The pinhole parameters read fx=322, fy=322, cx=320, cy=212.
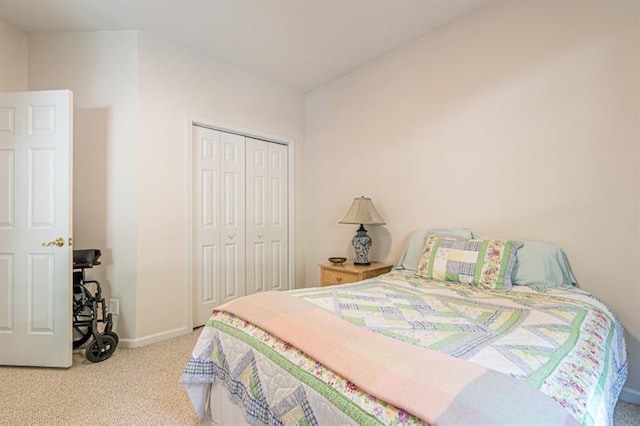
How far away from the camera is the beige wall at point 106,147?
2.64 m

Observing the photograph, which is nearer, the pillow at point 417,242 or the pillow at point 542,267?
the pillow at point 542,267

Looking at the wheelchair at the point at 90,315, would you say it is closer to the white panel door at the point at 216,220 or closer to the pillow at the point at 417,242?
the white panel door at the point at 216,220

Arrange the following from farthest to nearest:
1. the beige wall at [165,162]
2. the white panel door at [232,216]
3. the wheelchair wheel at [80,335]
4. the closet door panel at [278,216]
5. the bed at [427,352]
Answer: the closet door panel at [278,216] → the white panel door at [232,216] → the beige wall at [165,162] → the wheelchair wheel at [80,335] → the bed at [427,352]

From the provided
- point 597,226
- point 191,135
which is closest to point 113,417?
point 191,135

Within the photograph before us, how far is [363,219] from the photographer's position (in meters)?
2.91

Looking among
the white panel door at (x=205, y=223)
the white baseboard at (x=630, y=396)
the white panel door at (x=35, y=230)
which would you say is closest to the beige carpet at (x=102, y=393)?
the white panel door at (x=35, y=230)

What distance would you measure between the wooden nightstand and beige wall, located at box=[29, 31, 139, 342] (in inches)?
64.7

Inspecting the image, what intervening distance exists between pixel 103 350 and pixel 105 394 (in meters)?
0.55

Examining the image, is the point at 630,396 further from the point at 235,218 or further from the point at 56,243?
the point at 56,243

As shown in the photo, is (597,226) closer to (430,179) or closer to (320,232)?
(430,179)

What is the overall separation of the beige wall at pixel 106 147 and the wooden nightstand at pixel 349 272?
164 cm

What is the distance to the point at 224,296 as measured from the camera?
3293 mm

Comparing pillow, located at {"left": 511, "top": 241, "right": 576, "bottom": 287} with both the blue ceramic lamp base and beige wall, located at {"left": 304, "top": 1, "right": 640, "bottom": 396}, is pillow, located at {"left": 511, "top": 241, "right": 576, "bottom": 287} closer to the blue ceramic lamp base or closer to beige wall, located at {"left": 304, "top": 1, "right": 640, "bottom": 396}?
beige wall, located at {"left": 304, "top": 1, "right": 640, "bottom": 396}

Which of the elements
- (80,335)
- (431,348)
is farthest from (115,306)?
(431,348)
